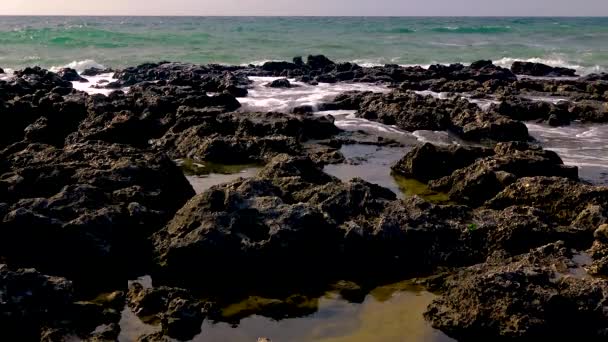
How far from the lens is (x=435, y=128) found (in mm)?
17641

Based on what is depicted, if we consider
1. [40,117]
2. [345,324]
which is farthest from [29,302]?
[40,117]

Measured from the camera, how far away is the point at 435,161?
1247 centimetres

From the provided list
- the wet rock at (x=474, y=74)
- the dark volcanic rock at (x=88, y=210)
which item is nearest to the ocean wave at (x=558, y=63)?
the wet rock at (x=474, y=74)

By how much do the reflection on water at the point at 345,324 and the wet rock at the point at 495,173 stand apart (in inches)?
161

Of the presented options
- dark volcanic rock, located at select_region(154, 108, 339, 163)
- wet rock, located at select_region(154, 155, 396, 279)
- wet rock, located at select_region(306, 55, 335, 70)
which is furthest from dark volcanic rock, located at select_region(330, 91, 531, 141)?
wet rock, located at select_region(306, 55, 335, 70)

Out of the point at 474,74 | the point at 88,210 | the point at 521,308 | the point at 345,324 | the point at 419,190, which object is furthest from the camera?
the point at 474,74

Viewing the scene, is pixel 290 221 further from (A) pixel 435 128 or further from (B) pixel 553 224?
(A) pixel 435 128

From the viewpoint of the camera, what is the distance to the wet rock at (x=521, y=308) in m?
6.07

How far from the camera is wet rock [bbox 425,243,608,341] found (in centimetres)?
607

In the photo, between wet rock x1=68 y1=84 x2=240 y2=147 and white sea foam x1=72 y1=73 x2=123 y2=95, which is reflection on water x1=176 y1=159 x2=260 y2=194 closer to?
wet rock x1=68 y1=84 x2=240 y2=147

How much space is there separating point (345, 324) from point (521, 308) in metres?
1.82

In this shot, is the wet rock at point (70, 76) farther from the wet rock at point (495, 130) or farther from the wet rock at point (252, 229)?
the wet rock at point (252, 229)

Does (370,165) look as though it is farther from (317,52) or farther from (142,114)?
(317,52)

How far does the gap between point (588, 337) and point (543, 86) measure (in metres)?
21.6
